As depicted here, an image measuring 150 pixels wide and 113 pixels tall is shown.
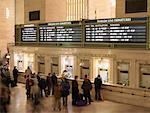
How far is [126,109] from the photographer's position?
1591 cm

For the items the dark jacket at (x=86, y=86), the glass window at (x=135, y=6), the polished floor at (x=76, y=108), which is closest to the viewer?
the polished floor at (x=76, y=108)

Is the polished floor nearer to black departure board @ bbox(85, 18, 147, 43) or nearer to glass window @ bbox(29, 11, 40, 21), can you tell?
black departure board @ bbox(85, 18, 147, 43)

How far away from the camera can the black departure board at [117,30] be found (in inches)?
662

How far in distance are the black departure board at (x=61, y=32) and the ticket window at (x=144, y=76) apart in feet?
15.8

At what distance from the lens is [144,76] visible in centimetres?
1669

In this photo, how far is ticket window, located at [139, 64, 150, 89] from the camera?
16.5 m

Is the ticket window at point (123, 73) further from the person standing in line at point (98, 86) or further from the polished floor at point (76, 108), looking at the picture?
the polished floor at point (76, 108)

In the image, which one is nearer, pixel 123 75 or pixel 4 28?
pixel 123 75

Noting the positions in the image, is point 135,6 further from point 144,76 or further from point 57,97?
point 57,97

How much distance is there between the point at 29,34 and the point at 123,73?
8784 millimetres

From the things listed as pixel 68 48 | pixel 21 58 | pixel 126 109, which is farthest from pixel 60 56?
pixel 126 109

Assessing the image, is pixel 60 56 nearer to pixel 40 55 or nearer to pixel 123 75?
pixel 40 55

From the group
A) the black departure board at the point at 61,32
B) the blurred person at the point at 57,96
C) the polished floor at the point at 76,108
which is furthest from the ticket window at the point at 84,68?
the blurred person at the point at 57,96

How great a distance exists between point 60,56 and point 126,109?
258 inches
